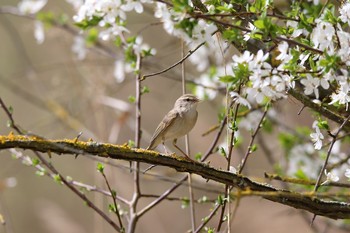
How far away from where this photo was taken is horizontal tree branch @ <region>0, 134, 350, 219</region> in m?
2.67

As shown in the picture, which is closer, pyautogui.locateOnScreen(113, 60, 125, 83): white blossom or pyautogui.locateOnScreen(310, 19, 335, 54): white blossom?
pyautogui.locateOnScreen(310, 19, 335, 54): white blossom

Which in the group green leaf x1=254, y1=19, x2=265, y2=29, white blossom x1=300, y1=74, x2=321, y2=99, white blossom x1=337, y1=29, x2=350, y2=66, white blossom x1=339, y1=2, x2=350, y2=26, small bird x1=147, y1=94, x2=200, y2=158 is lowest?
white blossom x1=300, y1=74, x2=321, y2=99

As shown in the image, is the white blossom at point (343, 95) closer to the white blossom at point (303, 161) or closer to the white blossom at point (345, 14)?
the white blossom at point (345, 14)

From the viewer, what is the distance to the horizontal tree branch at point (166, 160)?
267cm

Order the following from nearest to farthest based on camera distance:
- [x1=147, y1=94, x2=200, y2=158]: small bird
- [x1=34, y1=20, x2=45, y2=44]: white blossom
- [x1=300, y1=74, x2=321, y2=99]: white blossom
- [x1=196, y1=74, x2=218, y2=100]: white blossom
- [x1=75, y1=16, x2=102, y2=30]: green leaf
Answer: [x1=300, y1=74, x2=321, y2=99]: white blossom
[x1=75, y1=16, x2=102, y2=30]: green leaf
[x1=147, y1=94, x2=200, y2=158]: small bird
[x1=196, y1=74, x2=218, y2=100]: white blossom
[x1=34, y1=20, x2=45, y2=44]: white blossom

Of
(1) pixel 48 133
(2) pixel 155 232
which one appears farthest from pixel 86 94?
A: (2) pixel 155 232

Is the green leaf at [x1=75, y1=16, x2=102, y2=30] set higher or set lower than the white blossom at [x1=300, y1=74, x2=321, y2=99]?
higher

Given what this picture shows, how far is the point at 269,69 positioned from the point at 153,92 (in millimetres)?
6889

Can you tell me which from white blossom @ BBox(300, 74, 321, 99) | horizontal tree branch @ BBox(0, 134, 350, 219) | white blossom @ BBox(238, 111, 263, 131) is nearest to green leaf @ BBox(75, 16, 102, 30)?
horizontal tree branch @ BBox(0, 134, 350, 219)

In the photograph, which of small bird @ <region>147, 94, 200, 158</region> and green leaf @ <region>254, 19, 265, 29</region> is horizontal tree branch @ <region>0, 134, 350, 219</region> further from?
small bird @ <region>147, 94, 200, 158</region>

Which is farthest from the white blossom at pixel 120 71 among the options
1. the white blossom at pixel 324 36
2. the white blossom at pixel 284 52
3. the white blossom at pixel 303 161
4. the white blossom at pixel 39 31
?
the white blossom at pixel 324 36

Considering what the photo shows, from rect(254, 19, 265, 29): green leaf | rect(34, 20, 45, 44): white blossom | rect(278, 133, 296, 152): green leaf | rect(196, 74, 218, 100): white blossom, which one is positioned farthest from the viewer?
rect(34, 20, 45, 44): white blossom

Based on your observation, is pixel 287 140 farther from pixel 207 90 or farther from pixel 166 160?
pixel 166 160

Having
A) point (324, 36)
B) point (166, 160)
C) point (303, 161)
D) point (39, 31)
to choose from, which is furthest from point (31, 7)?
point (324, 36)
